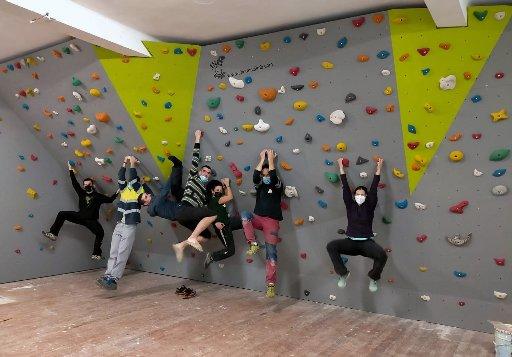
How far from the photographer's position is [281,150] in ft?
12.7

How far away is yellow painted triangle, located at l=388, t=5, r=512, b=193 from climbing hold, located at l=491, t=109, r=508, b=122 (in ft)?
0.74

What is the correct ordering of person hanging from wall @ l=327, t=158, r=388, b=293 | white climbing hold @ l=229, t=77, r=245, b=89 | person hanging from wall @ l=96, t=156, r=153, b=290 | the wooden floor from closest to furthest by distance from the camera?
the wooden floor → person hanging from wall @ l=327, t=158, r=388, b=293 → white climbing hold @ l=229, t=77, r=245, b=89 → person hanging from wall @ l=96, t=156, r=153, b=290

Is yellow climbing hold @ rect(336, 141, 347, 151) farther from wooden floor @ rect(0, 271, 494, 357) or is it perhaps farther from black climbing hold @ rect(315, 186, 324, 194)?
wooden floor @ rect(0, 271, 494, 357)

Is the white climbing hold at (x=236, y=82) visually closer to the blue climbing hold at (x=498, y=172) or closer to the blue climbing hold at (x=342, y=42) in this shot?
the blue climbing hold at (x=342, y=42)

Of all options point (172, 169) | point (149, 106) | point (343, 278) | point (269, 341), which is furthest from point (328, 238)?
point (149, 106)

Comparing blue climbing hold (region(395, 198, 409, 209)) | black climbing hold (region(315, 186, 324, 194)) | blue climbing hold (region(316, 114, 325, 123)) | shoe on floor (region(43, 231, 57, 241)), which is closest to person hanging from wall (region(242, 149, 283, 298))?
black climbing hold (region(315, 186, 324, 194))

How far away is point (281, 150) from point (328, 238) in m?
0.94

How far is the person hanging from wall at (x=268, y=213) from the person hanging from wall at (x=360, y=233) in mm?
617

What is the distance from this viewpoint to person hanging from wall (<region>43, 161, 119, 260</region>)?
5.34 m

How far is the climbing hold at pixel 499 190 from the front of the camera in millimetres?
3089

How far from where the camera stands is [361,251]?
356cm

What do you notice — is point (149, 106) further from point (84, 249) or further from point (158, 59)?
point (84, 249)

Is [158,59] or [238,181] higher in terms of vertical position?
[158,59]

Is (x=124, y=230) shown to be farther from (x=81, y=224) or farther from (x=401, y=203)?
(x=401, y=203)
